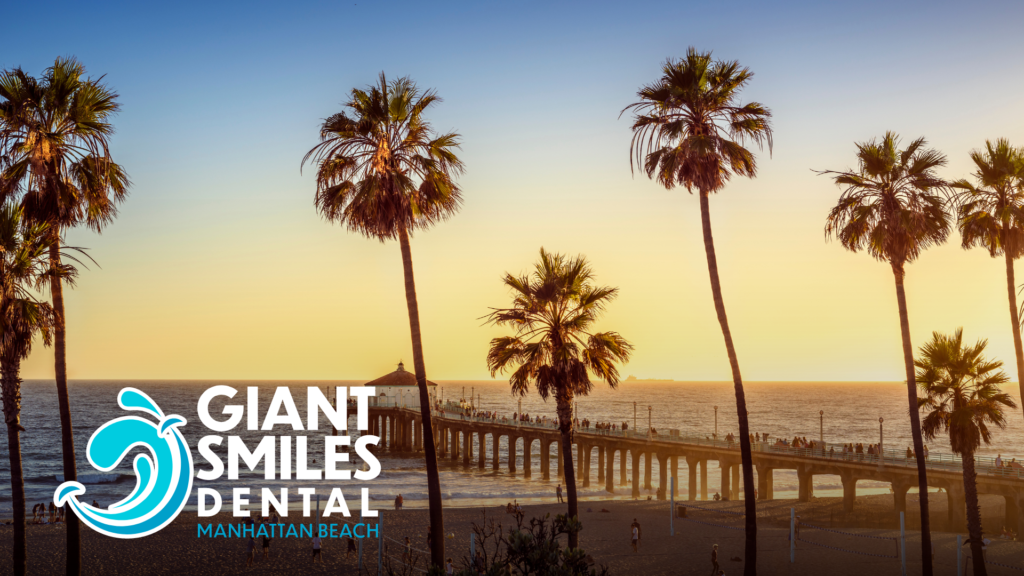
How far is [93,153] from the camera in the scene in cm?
1529

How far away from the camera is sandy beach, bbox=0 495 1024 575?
82.8 feet

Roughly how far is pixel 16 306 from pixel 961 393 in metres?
23.1

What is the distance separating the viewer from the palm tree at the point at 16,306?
47.5ft

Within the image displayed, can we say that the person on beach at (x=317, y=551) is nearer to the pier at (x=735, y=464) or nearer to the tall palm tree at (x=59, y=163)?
the tall palm tree at (x=59, y=163)

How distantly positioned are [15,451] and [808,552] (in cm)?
2534

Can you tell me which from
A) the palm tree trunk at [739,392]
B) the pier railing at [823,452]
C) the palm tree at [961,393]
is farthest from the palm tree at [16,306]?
the pier railing at [823,452]

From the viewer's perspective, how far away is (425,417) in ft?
52.1

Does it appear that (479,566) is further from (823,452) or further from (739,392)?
(823,452)

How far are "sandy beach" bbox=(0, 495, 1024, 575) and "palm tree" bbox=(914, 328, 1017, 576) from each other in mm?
6115

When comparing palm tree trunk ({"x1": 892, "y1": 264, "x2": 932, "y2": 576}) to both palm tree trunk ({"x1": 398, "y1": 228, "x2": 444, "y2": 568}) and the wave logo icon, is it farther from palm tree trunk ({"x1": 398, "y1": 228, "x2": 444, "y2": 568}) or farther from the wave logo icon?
the wave logo icon

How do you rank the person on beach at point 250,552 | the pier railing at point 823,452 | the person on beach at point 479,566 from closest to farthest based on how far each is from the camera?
1. the person on beach at point 479,566
2. the person on beach at point 250,552
3. the pier railing at point 823,452

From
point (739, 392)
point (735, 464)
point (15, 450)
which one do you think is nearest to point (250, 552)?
point (15, 450)

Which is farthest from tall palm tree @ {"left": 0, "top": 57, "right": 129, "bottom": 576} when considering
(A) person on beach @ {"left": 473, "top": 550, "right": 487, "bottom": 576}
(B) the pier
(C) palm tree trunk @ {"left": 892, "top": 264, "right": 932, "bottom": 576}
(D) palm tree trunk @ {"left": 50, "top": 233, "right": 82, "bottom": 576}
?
(B) the pier

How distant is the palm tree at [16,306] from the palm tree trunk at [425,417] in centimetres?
704
